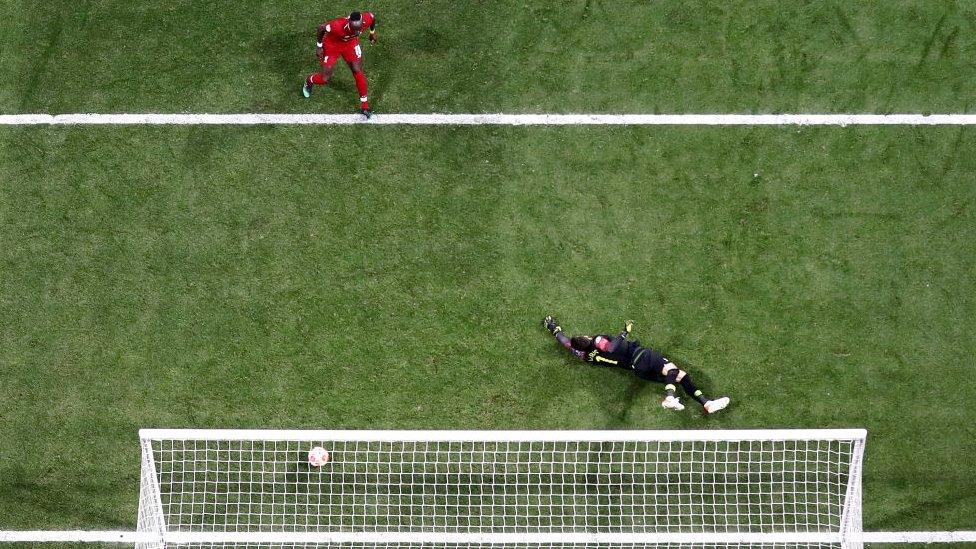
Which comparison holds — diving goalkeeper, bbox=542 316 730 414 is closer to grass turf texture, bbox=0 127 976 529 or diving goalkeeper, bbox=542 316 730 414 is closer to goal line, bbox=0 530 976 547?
grass turf texture, bbox=0 127 976 529

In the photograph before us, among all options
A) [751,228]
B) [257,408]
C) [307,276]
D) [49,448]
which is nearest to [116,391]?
[49,448]

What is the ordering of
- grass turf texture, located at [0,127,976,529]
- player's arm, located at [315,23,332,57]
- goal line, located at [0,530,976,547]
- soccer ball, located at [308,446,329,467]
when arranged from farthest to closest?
1. grass turf texture, located at [0,127,976,529]
2. player's arm, located at [315,23,332,57]
3. soccer ball, located at [308,446,329,467]
4. goal line, located at [0,530,976,547]

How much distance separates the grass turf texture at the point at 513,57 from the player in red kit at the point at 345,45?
0.32 meters

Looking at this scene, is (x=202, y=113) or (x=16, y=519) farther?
(x=202, y=113)

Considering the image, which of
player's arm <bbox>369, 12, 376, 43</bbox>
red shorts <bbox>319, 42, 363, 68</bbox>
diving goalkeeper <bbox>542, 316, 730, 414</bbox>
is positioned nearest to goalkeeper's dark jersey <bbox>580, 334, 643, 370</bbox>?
diving goalkeeper <bbox>542, 316, 730, 414</bbox>

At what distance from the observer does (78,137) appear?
33.1 feet

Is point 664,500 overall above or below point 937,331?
below

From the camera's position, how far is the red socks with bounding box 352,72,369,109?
963 cm

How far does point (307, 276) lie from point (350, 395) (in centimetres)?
144

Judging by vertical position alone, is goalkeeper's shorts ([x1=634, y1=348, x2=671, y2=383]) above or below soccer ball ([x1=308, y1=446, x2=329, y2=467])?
above

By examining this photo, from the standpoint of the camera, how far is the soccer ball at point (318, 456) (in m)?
9.26

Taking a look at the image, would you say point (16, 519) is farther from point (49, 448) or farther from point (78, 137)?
point (78, 137)

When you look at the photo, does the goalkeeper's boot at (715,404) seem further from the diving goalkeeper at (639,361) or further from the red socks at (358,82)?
the red socks at (358,82)

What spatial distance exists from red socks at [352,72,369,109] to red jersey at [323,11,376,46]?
1.16 ft
